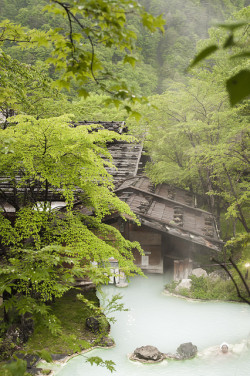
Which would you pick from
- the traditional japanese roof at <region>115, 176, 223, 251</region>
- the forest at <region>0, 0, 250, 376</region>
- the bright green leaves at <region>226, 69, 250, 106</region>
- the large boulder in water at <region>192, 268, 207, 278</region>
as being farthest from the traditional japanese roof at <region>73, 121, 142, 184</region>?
the bright green leaves at <region>226, 69, 250, 106</region>

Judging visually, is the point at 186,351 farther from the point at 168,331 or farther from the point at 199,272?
the point at 199,272

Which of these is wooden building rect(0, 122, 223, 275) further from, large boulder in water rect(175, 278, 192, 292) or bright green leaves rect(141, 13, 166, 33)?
bright green leaves rect(141, 13, 166, 33)

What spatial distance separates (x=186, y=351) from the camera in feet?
26.8

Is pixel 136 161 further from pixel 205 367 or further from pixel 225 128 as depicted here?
pixel 205 367

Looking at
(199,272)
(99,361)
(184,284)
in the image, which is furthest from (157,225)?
(99,361)

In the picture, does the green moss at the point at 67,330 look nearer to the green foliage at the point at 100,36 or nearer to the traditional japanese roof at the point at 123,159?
the traditional japanese roof at the point at 123,159

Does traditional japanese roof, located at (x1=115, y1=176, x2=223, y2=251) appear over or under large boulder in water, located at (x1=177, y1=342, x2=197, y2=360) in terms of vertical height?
over

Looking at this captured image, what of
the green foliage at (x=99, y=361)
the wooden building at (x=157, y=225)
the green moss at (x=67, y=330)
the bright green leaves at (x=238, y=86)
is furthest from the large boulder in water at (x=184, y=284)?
the bright green leaves at (x=238, y=86)

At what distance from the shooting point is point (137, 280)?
13.7 m

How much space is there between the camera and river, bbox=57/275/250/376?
7.63m

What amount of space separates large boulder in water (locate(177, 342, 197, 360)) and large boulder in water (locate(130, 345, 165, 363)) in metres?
0.44

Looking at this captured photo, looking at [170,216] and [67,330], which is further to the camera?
[170,216]

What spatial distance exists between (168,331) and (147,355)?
1736 millimetres

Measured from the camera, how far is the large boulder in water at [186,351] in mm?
8125
